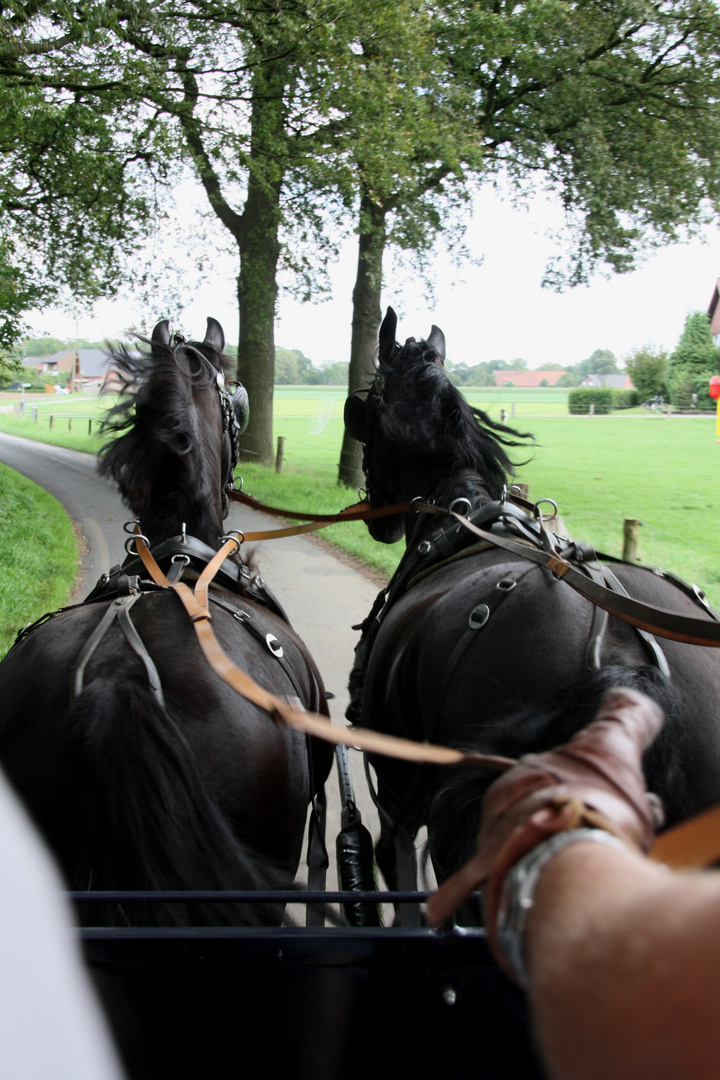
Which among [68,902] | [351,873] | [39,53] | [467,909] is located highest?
[39,53]

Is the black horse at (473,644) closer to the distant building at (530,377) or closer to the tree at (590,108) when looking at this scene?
the tree at (590,108)

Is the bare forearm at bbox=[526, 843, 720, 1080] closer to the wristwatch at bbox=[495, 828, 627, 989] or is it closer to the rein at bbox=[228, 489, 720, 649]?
the wristwatch at bbox=[495, 828, 627, 989]

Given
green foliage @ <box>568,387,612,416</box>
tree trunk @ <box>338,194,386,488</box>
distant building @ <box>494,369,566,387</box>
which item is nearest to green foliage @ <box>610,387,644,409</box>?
green foliage @ <box>568,387,612,416</box>

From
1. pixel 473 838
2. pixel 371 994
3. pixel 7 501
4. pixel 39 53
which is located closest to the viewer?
pixel 371 994

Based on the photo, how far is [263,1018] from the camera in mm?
1276

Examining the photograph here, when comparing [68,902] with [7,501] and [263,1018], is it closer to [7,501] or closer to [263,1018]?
[263,1018]

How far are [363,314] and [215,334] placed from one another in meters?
11.1

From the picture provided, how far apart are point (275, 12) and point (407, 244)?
14.9 ft

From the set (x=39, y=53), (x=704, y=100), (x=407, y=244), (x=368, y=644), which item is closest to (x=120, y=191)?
(x=39, y=53)

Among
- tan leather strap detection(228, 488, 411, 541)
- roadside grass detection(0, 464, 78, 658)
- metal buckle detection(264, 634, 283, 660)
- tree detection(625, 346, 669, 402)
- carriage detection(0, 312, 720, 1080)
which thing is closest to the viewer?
carriage detection(0, 312, 720, 1080)

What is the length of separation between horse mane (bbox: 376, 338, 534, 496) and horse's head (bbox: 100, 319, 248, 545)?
774mm

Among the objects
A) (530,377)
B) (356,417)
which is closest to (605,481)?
(356,417)

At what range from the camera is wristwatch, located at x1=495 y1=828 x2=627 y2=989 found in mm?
564

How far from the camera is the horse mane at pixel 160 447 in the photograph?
2.57 meters
